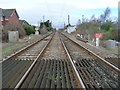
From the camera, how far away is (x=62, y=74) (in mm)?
9875

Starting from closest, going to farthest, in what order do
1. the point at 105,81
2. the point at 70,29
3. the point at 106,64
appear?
the point at 105,81, the point at 106,64, the point at 70,29

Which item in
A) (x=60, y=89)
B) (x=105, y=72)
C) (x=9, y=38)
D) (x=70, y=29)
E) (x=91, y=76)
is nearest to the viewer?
(x=60, y=89)

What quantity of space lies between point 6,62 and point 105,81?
5.89 meters

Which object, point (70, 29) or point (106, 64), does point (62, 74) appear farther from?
point (70, 29)

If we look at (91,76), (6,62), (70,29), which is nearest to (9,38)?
(6,62)

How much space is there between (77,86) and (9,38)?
2551 cm

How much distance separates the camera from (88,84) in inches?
321

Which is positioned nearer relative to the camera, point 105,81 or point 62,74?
point 105,81

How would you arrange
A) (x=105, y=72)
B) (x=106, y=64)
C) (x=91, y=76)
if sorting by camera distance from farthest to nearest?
(x=106, y=64) → (x=105, y=72) → (x=91, y=76)

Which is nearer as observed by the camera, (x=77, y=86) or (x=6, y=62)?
(x=77, y=86)

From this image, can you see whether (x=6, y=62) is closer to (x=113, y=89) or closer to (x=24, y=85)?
(x=24, y=85)

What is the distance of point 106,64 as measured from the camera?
1216 centimetres

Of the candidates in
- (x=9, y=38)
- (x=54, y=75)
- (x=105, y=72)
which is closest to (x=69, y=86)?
(x=54, y=75)

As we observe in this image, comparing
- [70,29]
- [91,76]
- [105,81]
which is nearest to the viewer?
[105,81]
